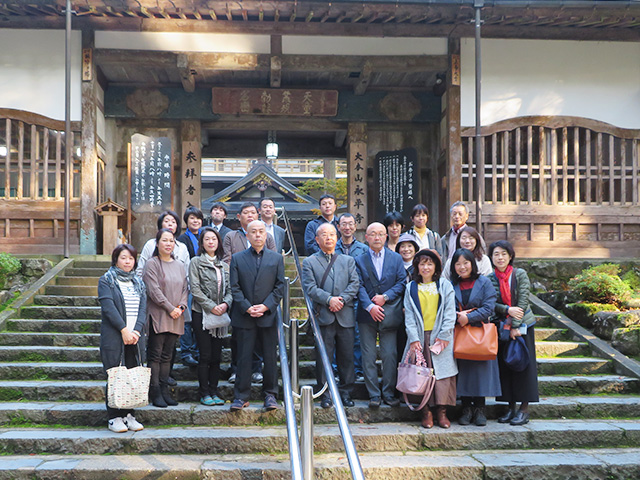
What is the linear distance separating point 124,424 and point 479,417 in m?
3.21

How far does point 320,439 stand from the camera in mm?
5203

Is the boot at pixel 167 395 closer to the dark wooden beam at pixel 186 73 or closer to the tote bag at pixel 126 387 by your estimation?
the tote bag at pixel 126 387

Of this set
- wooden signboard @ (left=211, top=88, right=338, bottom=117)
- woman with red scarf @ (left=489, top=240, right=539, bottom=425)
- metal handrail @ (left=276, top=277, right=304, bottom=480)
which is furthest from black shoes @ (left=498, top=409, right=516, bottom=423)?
wooden signboard @ (left=211, top=88, right=338, bottom=117)

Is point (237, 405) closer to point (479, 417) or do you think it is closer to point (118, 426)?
point (118, 426)

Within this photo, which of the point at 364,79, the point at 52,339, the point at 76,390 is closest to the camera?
the point at 76,390

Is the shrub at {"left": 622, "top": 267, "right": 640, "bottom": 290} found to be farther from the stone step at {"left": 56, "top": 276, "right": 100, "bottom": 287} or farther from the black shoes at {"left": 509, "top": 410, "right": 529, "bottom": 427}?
the stone step at {"left": 56, "top": 276, "right": 100, "bottom": 287}

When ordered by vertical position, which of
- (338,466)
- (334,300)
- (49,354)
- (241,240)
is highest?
(241,240)

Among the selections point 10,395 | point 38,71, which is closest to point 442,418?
point 10,395

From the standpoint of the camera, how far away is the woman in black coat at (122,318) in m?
5.27

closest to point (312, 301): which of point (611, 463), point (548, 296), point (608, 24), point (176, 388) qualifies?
point (176, 388)

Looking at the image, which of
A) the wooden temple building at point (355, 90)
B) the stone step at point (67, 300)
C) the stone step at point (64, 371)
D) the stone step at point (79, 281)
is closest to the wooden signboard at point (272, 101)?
the wooden temple building at point (355, 90)

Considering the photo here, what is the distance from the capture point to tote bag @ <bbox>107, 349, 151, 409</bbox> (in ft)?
16.7

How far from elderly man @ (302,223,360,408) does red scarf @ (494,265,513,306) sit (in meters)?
1.36

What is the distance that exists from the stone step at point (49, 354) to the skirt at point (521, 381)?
14.1 ft
